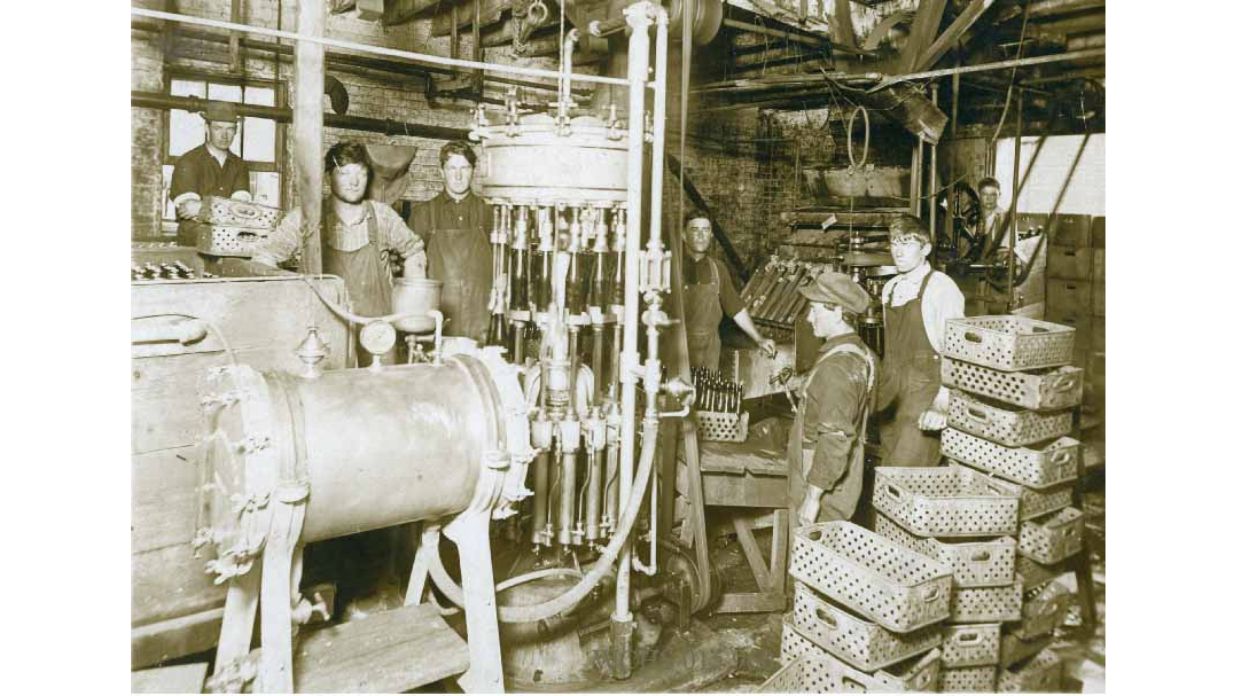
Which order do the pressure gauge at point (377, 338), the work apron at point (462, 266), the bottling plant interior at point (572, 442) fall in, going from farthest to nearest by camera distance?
the work apron at point (462, 266) → the pressure gauge at point (377, 338) → the bottling plant interior at point (572, 442)

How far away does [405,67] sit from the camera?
848cm

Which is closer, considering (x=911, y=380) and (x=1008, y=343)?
(x=1008, y=343)

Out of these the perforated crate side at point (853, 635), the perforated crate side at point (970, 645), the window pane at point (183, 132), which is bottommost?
the perforated crate side at point (970, 645)

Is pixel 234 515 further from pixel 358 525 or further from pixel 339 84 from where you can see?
pixel 339 84

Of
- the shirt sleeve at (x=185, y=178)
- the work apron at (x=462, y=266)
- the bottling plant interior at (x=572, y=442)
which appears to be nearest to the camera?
the bottling plant interior at (x=572, y=442)

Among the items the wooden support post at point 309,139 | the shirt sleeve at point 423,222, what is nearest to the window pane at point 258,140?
the shirt sleeve at point 423,222

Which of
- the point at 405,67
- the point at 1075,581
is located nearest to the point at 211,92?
the point at 405,67

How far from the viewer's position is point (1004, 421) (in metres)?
3.82

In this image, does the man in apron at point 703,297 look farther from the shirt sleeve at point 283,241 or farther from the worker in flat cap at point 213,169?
the worker in flat cap at point 213,169

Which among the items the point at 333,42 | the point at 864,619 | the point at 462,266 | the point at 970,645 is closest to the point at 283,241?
the point at 333,42

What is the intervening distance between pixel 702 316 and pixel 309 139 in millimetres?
2866

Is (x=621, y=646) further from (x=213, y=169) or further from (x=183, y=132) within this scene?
(x=183, y=132)

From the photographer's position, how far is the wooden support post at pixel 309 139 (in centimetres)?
374

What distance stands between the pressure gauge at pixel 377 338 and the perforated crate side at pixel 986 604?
2.46 m
